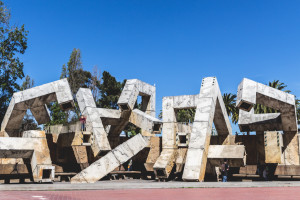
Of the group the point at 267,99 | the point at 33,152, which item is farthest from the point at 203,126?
the point at 33,152

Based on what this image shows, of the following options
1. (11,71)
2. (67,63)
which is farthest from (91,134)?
(67,63)

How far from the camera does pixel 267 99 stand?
60.7 ft

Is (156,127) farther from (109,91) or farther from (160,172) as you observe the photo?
(109,91)

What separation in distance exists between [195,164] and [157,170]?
2.31m

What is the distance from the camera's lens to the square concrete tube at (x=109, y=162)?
1521cm

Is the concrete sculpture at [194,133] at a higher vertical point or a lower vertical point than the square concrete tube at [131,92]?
lower

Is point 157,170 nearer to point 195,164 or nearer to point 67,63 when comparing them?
point 195,164

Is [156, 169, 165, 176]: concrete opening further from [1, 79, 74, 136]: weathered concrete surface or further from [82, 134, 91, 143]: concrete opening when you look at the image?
[1, 79, 74, 136]: weathered concrete surface

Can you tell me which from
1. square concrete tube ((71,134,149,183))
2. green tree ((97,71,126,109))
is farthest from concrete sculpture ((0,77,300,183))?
green tree ((97,71,126,109))

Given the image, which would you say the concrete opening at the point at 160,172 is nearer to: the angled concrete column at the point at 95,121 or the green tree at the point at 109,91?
the angled concrete column at the point at 95,121

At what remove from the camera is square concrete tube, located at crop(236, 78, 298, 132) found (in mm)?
17625

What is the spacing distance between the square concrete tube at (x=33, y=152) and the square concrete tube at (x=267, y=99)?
31.5ft

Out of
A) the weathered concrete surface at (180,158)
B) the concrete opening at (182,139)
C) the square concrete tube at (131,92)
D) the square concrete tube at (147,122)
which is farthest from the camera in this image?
the square concrete tube at (131,92)

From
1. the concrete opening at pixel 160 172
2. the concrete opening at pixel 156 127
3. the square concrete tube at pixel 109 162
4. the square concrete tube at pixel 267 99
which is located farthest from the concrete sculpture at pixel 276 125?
the square concrete tube at pixel 109 162
